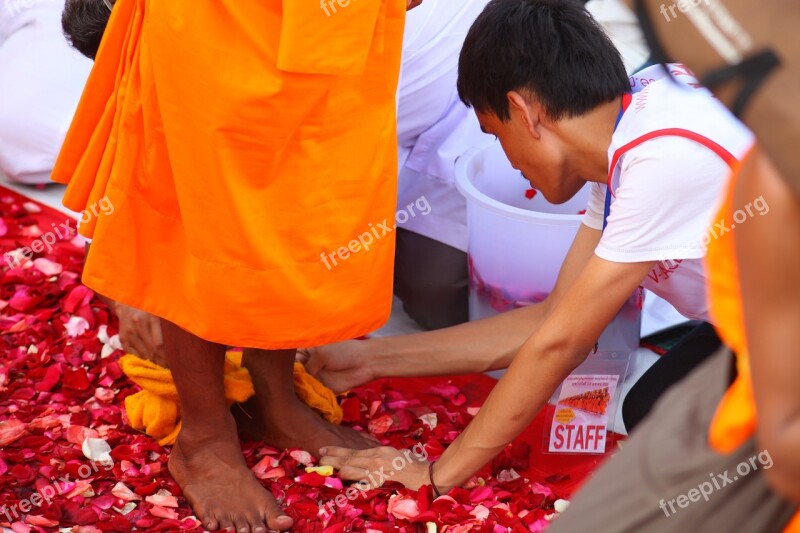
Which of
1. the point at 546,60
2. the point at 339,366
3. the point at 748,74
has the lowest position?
the point at 339,366

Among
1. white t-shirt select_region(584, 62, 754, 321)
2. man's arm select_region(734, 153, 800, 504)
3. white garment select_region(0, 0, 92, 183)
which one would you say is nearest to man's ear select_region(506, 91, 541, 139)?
white t-shirt select_region(584, 62, 754, 321)

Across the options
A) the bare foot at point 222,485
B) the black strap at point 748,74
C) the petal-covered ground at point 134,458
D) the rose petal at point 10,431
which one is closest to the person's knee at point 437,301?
the petal-covered ground at point 134,458

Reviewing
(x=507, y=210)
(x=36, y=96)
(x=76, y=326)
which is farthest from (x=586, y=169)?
(x=36, y=96)

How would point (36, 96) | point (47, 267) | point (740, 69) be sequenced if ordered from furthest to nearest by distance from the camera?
point (36, 96), point (47, 267), point (740, 69)

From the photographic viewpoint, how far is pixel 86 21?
1.84 m

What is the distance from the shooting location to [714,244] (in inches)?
38.2

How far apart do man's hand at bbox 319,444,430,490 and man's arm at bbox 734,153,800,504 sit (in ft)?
3.99

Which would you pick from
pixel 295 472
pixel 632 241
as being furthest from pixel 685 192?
pixel 295 472

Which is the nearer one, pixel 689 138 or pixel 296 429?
pixel 689 138

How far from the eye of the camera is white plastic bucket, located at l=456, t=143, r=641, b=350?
2270 mm

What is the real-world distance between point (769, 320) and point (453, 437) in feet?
4.78

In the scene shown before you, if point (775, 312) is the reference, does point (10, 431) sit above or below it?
below

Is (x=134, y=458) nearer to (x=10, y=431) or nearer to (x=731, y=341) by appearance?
(x=10, y=431)

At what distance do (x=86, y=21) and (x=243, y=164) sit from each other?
448mm
